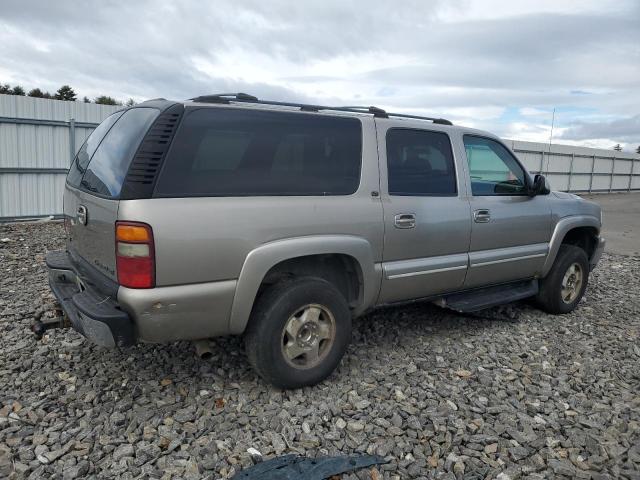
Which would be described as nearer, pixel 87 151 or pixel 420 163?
pixel 87 151

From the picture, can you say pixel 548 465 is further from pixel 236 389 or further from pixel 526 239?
pixel 526 239

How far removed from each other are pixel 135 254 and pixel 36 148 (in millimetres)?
9219

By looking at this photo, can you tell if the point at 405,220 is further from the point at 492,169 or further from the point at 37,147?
the point at 37,147

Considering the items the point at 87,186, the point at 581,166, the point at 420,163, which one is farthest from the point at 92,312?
the point at 581,166

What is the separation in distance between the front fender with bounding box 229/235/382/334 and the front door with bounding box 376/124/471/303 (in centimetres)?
34

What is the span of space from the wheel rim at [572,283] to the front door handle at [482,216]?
1.49m

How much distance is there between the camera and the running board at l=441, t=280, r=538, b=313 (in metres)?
4.43

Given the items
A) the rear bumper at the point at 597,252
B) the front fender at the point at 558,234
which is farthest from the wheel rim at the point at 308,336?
the rear bumper at the point at 597,252

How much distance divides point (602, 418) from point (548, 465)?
758 millimetres

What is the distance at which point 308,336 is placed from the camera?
3488 mm

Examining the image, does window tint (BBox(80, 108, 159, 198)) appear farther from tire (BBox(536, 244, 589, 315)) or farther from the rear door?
tire (BBox(536, 244, 589, 315))

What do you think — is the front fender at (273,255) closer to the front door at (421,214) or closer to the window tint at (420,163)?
the front door at (421,214)

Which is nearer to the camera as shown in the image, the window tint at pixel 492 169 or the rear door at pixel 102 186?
the rear door at pixel 102 186

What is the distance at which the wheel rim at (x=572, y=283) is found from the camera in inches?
211
